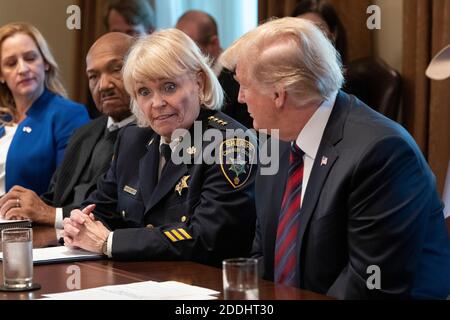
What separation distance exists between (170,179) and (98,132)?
110 centimetres

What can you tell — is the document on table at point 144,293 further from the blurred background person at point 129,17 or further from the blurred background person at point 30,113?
the blurred background person at point 129,17

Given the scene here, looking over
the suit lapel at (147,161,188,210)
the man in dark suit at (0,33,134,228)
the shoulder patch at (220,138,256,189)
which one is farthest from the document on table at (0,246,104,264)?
the man in dark suit at (0,33,134,228)

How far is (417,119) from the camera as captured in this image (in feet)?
13.1

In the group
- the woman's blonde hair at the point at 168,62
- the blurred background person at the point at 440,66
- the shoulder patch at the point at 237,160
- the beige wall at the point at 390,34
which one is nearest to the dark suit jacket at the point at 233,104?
the beige wall at the point at 390,34

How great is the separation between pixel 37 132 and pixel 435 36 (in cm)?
206

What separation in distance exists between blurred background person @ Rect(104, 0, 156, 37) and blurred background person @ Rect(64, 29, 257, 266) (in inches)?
87.3

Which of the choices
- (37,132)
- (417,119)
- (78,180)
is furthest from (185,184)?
(37,132)

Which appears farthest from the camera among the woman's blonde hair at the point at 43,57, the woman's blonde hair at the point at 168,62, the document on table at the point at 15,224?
the woman's blonde hair at the point at 43,57

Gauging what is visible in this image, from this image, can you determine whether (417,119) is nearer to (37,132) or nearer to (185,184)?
(185,184)

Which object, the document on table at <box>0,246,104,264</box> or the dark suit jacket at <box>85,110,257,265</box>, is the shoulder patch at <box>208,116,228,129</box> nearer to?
the dark suit jacket at <box>85,110,257,265</box>

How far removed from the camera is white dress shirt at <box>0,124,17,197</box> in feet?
14.8

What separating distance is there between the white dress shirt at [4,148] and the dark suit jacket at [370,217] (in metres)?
2.51

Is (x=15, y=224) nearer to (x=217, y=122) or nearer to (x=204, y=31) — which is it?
(x=217, y=122)

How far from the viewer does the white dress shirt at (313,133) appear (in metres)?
2.48
